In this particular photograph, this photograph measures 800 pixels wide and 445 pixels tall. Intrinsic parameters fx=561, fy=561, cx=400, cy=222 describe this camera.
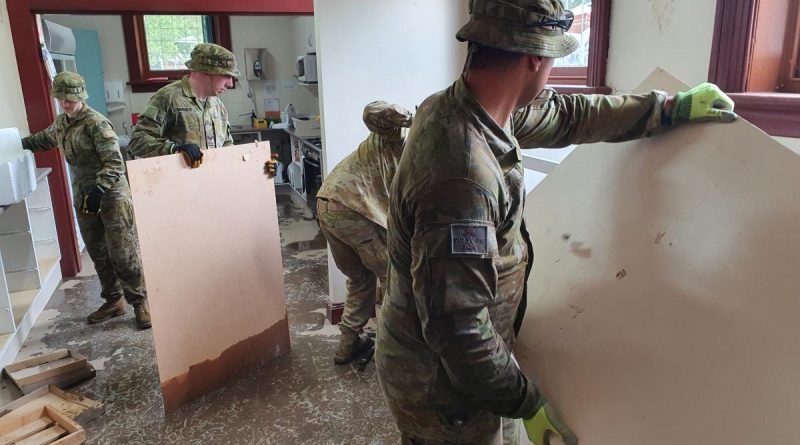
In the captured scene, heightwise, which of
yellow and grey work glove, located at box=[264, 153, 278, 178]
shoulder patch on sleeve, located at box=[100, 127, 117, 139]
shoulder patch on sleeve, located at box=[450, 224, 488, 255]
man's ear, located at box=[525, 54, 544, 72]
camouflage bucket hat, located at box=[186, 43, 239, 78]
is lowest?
yellow and grey work glove, located at box=[264, 153, 278, 178]

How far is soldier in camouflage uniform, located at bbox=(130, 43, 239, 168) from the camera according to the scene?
10.3 feet

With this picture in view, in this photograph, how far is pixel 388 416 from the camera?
2.58m

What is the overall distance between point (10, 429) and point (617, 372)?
2.57 metres

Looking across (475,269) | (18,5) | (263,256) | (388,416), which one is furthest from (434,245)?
(18,5)

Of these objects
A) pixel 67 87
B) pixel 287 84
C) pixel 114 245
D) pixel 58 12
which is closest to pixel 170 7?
pixel 58 12

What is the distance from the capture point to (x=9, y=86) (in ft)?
12.5

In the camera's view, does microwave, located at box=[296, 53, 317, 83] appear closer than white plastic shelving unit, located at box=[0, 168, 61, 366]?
No

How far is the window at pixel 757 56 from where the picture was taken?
1695mm

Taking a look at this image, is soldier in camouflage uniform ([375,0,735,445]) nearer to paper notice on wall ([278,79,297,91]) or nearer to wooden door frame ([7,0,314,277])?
wooden door frame ([7,0,314,277])

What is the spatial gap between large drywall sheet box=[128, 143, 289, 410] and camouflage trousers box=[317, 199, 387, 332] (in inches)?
14.6

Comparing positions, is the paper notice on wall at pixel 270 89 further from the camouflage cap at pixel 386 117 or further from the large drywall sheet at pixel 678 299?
the large drywall sheet at pixel 678 299

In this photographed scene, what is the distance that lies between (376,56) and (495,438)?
2281 millimetres

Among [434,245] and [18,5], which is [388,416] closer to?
[434,245]

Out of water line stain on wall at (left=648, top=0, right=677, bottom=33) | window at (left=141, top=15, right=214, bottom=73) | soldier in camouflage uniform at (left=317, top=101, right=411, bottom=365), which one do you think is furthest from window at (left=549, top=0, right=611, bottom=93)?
window at (left=141, top=15, right=214, bottom=73)
